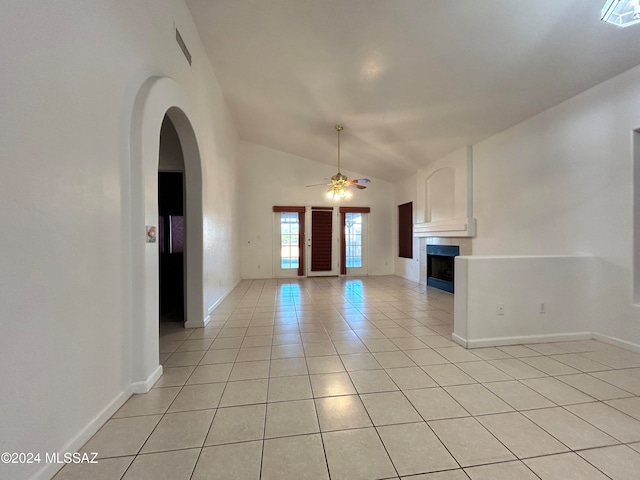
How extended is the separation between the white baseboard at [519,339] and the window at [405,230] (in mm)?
4374

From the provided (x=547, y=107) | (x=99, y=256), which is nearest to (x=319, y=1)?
(x=99, y=256)

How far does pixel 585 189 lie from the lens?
10.3 ft

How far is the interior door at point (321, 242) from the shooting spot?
7.84 metres

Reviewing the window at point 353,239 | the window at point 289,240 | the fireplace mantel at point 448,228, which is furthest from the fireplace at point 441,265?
the window at point 289,240

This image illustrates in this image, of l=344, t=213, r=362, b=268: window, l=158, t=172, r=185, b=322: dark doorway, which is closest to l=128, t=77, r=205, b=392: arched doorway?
l=158, t=172, r=185, b=322: dark doorway

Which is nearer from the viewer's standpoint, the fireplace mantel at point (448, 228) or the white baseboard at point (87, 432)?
the white baseboard at point (87, 432)

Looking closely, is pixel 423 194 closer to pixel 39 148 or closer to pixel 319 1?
pixel 319 1

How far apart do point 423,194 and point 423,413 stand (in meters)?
5.61

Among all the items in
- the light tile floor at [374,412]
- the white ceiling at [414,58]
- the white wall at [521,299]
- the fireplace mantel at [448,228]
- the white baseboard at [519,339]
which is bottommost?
the light tile floor at [374,412]

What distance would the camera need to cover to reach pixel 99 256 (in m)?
1.64

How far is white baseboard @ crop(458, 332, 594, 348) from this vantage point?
2.85 metres

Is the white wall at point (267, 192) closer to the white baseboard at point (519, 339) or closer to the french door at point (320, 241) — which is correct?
the french door at point (320, 241)

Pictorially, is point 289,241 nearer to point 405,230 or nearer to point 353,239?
Answer: point 353,239

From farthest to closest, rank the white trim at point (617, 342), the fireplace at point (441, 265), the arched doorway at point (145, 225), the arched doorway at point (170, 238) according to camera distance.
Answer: the fireplace at point (441, 265), the arched doorway at point (170, 238), the white trim at point (617, 342), the arched doorway at point (145, 225)
